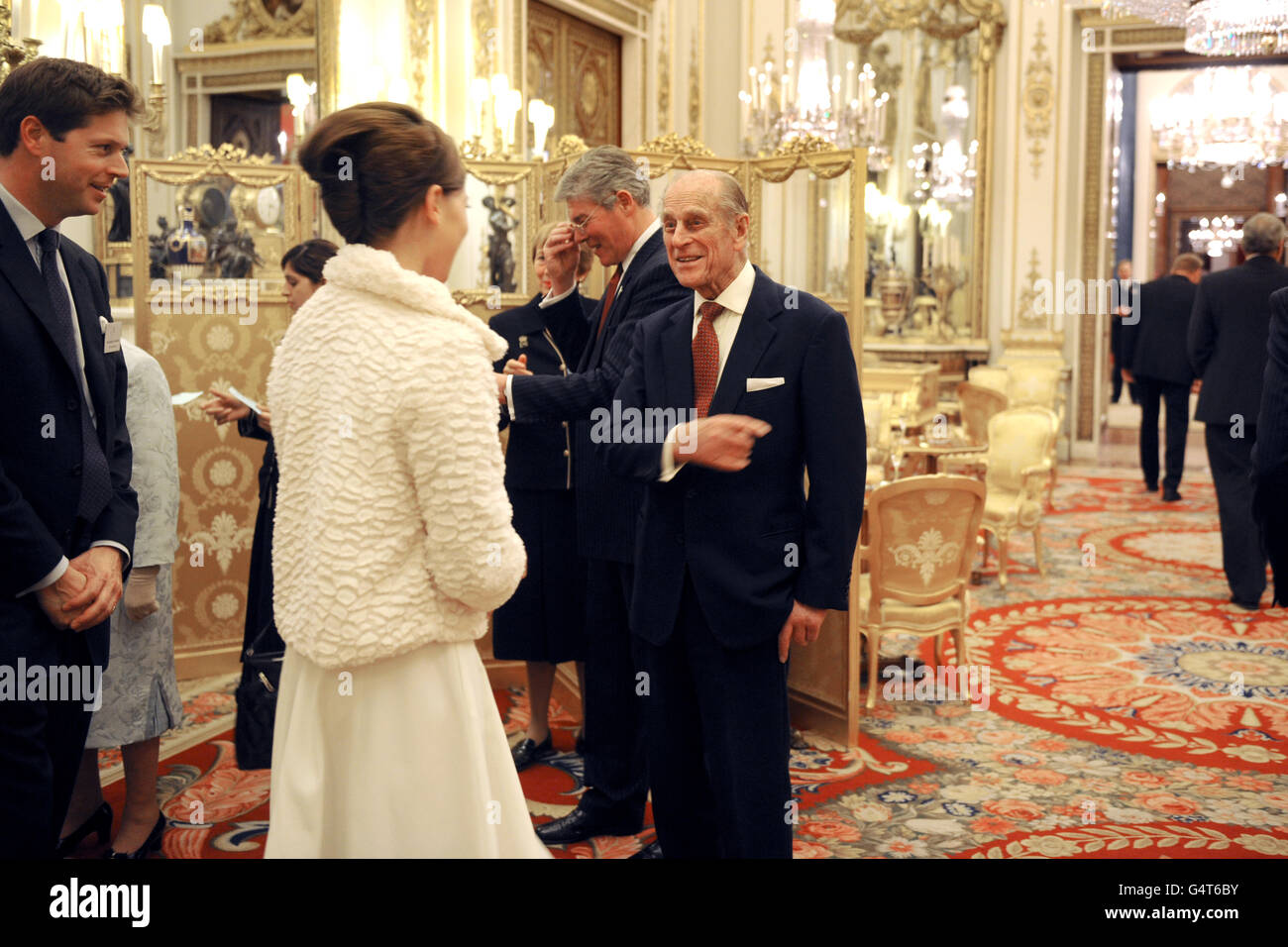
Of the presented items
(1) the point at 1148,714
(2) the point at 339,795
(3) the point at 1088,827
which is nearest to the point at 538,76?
(1) the point at 1148,714

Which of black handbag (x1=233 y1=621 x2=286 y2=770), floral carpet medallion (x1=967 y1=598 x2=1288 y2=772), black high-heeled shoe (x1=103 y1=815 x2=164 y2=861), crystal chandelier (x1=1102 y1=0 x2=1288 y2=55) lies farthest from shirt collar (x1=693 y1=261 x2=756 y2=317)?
crystal chandelier (x1=1102 y1=0 x2=1288 y2=55)

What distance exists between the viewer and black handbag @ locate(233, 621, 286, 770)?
3.40 meters

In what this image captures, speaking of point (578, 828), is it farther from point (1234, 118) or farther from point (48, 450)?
point (1234, 118)

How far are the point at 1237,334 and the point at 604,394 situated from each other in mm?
4902

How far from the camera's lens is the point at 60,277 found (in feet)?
7.53

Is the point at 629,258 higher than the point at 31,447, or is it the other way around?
the point at 629,258

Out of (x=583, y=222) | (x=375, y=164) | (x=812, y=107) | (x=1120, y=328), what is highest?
(x=812, y=107)

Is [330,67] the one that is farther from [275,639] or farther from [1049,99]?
[1049,99]

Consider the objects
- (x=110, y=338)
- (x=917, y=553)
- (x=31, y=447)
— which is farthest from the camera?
(x=917, y=553)

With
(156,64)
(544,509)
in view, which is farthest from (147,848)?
(156,64)

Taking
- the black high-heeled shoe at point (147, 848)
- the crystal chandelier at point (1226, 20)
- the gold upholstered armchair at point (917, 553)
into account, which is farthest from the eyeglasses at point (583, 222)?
the crystal chandelier at point (1226, 20)

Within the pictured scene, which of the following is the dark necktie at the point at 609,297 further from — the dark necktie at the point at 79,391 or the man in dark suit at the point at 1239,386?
the man in dark suit at the point at 1239,386

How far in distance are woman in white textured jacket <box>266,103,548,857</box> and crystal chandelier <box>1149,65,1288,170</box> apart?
38.6ft

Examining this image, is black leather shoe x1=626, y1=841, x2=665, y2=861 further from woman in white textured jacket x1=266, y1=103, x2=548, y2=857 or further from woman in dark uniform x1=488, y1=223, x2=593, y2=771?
woman in white textured jacket x1=266, y1=103, x2=548, y2=857
